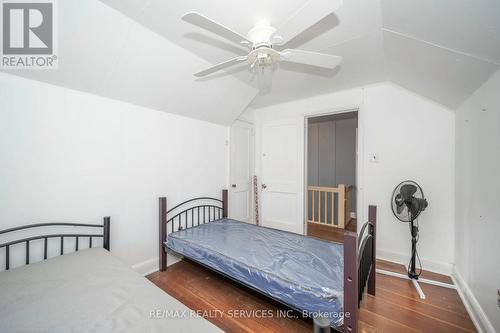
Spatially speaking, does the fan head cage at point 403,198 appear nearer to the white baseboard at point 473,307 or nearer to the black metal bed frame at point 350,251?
the black metal bed frame at point 350,251

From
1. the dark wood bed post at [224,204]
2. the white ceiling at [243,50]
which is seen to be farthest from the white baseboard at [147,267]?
the white ceiling at [243,50]

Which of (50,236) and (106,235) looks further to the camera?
(106,235)

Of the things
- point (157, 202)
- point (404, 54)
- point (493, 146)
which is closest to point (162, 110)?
point (157, 202)

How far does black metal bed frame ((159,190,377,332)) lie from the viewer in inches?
48.8

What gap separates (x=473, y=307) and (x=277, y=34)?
2783mm

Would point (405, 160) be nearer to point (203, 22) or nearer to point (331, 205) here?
point (331, 205)

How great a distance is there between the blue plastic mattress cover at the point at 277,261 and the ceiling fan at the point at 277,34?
1663 mm

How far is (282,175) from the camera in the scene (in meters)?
3.76

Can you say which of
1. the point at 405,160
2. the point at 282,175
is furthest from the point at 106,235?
the point at 405,160

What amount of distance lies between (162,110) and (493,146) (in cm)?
324

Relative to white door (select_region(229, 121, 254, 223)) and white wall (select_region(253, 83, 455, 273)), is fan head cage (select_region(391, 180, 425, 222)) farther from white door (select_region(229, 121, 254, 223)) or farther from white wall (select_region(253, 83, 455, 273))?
white door (select_region(229, 121, 254, 223))

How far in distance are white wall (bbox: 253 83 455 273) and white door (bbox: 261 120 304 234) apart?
A: 928 mm

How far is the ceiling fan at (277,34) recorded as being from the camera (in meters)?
1.06

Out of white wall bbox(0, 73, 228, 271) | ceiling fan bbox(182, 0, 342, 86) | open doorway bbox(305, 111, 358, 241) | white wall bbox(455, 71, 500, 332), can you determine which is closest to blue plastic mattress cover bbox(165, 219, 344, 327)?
white wall bbox(0, 73, 228, 271)
